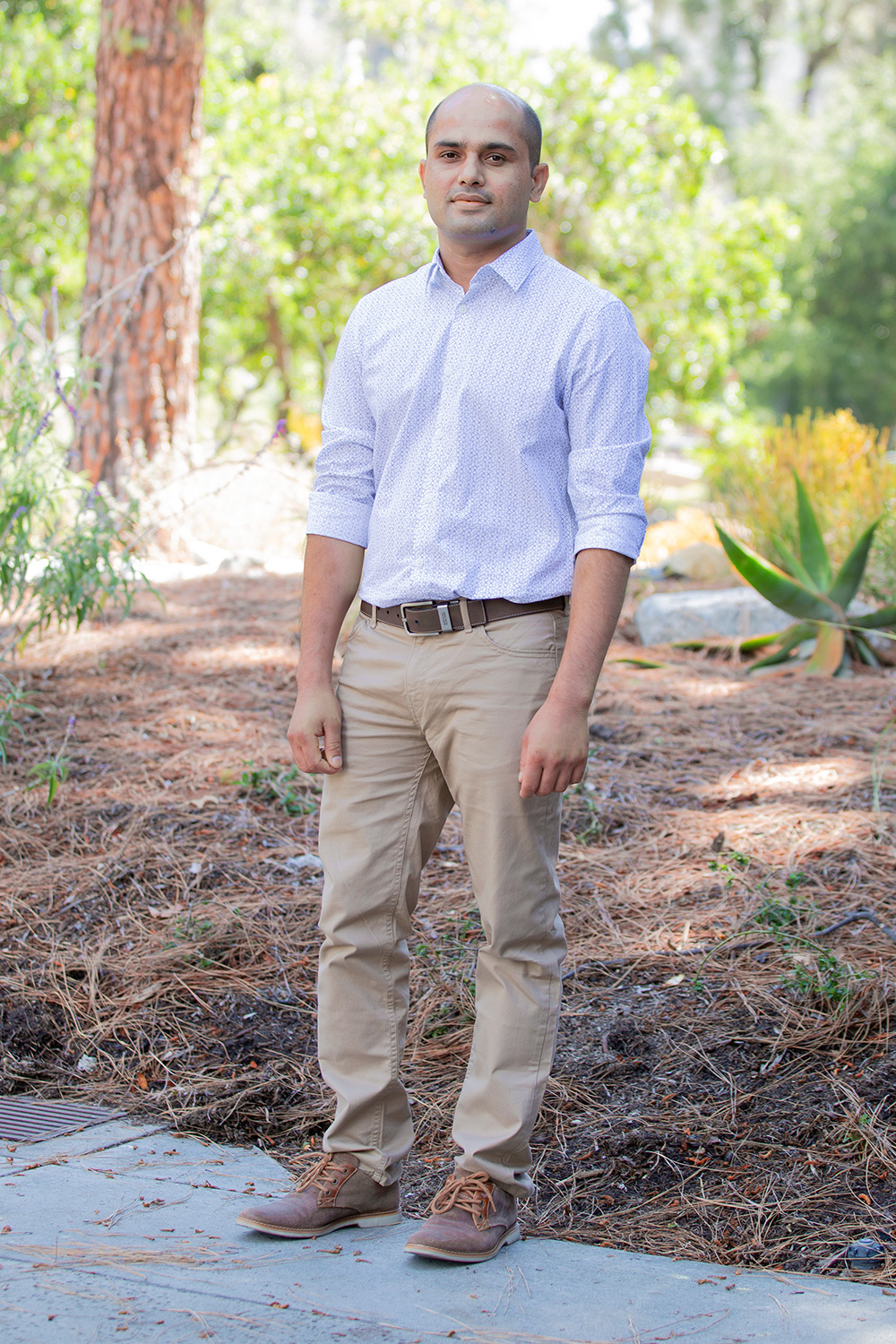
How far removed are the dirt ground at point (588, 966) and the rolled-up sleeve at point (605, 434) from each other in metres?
1.26

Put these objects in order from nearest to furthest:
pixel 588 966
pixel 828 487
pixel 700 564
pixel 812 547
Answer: pixel 588 966 → pixel 812 547 → pixel 828 487 → pixel 700 564

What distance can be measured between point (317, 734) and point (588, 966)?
130 cm

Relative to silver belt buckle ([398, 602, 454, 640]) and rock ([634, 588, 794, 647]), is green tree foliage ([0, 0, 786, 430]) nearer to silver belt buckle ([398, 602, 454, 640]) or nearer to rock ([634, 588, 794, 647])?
rock ([634, 588, 794, 647])

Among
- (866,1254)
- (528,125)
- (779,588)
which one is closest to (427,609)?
(528,125)

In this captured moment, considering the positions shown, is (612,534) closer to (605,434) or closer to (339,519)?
(605,434)

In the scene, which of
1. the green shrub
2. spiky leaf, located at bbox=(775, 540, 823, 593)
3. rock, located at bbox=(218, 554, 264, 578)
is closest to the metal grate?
the green shrub

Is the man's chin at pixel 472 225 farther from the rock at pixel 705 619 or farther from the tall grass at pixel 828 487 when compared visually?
the rock at pixel 705 619

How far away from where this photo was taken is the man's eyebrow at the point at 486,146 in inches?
81.6

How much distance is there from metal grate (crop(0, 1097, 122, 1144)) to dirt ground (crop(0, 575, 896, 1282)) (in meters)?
0.07

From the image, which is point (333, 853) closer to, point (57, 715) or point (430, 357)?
point (430, 357)

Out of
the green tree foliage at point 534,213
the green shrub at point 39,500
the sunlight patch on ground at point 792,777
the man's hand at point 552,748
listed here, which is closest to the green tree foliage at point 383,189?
the green tree foliage at point 534,213

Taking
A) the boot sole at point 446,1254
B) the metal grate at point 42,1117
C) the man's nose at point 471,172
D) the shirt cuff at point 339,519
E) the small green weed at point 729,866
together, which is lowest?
the metal grate at point 42,1117

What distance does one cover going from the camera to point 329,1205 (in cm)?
210

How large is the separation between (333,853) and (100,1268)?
2.48 feet
